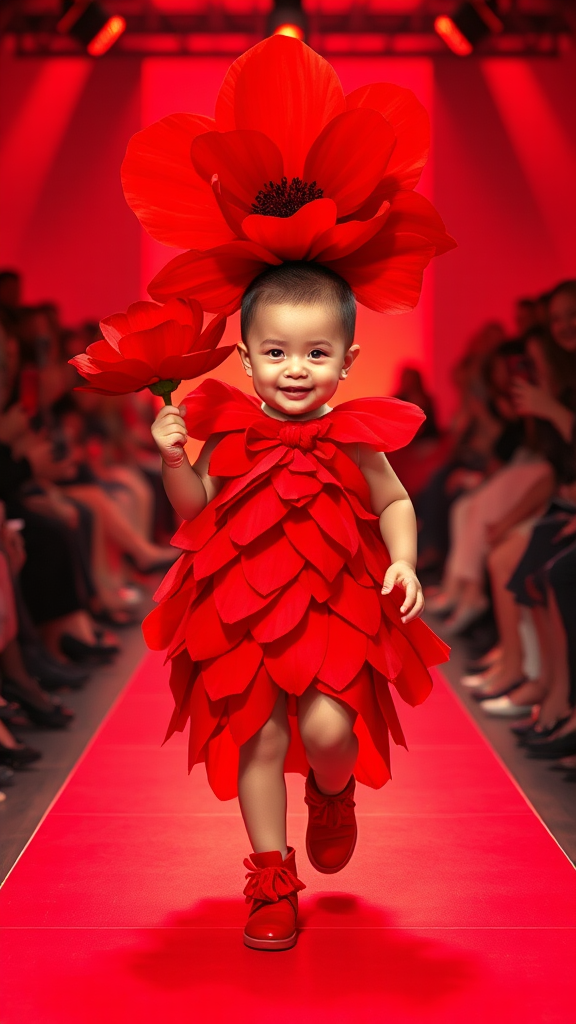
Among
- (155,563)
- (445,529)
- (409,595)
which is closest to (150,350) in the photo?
→ (409,595)

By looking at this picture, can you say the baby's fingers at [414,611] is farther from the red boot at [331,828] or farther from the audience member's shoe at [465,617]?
the audience member's shoe at [465,617]

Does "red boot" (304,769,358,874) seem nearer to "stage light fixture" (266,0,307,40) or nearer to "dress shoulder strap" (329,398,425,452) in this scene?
"dress shoulder strap" (329,398,425,452)

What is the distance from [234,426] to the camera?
2236mm

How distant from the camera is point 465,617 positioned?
17.6ft

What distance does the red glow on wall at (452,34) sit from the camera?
853 centimetres

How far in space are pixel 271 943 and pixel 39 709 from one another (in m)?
1.77

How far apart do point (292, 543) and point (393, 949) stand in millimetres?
697

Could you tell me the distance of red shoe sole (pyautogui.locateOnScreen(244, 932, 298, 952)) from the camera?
217cm

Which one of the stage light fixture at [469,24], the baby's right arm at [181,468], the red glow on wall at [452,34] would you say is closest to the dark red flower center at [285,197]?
the baby's right arm at [181,468]

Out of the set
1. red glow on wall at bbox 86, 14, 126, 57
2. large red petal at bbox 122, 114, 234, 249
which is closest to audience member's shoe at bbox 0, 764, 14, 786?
large red petal at bbox 122, 114, 234, 249

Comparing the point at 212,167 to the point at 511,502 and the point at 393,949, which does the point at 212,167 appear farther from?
the point at 511,502

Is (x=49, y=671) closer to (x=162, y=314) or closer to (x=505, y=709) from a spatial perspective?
(x=505, y=709)

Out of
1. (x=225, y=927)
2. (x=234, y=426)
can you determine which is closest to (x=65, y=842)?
(x=225, y=927)

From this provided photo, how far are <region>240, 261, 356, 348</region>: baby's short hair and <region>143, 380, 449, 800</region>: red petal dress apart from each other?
0.48 ft
